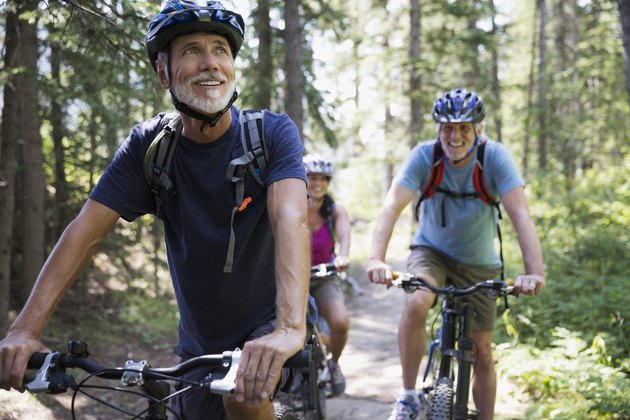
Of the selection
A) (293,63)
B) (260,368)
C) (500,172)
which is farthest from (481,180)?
(293,63)

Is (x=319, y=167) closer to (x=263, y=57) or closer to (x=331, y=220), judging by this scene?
(x=331, y=220)

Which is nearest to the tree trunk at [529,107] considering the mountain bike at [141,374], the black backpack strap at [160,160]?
the black backpack strap at [160,160]

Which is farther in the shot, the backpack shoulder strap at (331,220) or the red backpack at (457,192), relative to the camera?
the backpack shoulder strap at (331,220)

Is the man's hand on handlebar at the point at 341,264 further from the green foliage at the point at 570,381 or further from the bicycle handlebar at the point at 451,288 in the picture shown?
the green foliage at the point at 570,381

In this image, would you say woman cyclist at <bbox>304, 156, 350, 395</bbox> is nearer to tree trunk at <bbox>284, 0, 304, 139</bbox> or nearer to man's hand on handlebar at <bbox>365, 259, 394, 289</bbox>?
man's hand on handlebar at <bbox>365, 259, 394, 289</bbox>

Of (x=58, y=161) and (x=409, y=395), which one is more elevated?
(x=58, y=161)

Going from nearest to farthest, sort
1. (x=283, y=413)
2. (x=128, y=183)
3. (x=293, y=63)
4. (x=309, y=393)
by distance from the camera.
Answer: (x=128, y=183)
(x=283, y=413)
(x=309, y=393)
(x=293, y=63)

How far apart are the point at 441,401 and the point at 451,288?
2.81ft

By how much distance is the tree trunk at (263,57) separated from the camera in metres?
14.4

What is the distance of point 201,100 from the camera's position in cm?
287

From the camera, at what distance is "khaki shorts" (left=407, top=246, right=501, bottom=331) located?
523 centimetres

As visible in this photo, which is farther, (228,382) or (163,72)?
(163,72)

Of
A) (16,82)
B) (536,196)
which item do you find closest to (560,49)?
(536,196)

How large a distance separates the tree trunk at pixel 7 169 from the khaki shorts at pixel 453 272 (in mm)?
5066
